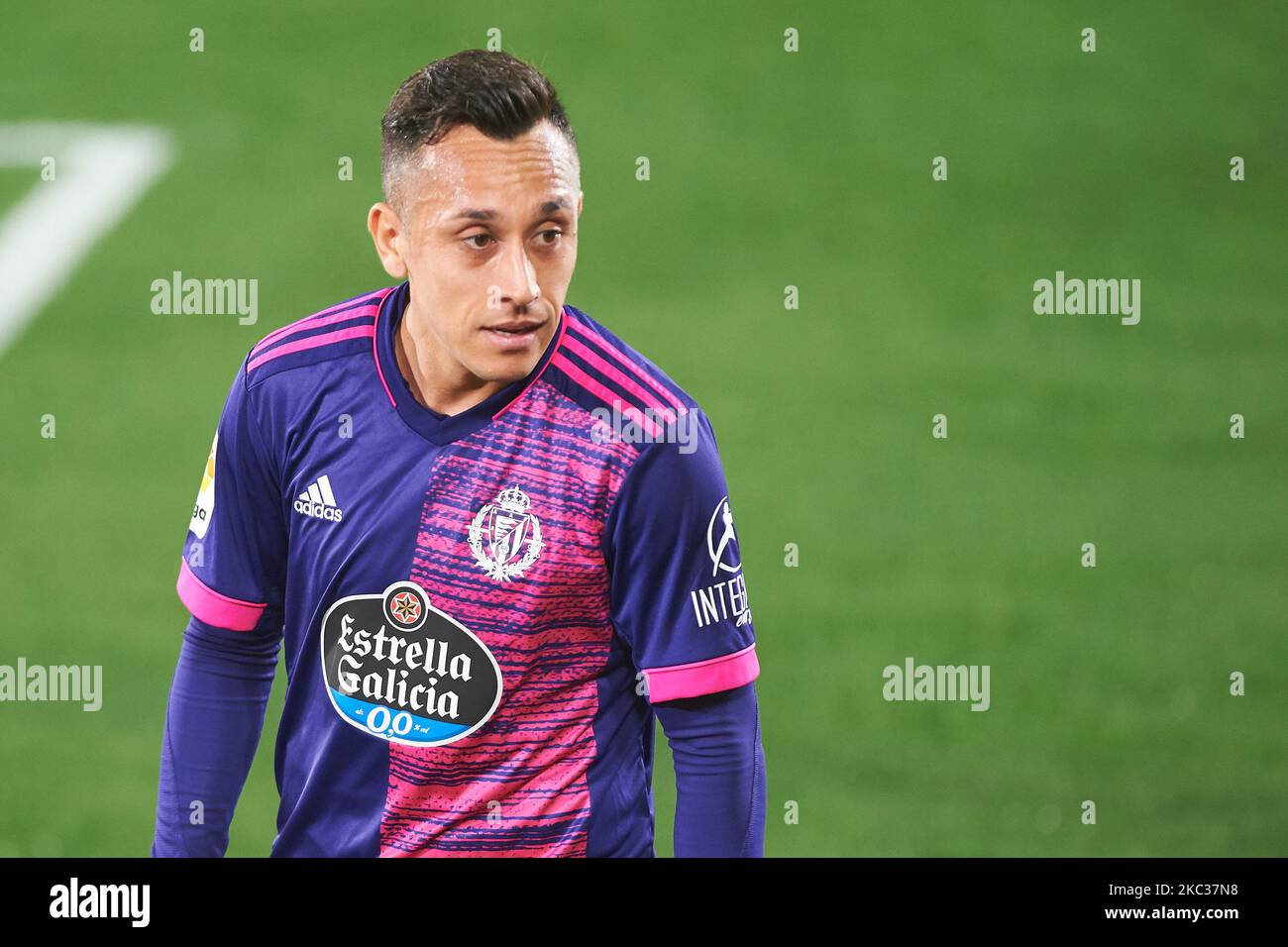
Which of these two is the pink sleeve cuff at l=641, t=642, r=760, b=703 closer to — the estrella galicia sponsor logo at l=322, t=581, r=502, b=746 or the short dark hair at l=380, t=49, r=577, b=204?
the estrella galicia sponsor logo at l=322, t=581, r=502, b=746

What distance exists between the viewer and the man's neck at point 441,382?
12.5ft

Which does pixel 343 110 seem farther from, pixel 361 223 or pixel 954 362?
pixel 954 362

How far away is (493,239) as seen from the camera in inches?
143

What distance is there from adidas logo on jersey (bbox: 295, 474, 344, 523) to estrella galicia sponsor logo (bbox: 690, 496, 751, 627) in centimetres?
73

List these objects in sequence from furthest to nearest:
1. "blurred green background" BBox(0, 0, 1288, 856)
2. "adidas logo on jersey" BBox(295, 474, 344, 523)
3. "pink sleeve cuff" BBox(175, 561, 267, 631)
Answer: "blurred green background" BBox(0, 0, 1288, 856)
"pink sleeve cuff" BBox(175, 561, 267, 631)
"adidas logo on jersey" BBox(295, 474, 344, 523)

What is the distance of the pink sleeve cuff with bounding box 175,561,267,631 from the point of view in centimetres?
395

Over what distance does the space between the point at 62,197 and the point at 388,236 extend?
11181 millimetres
